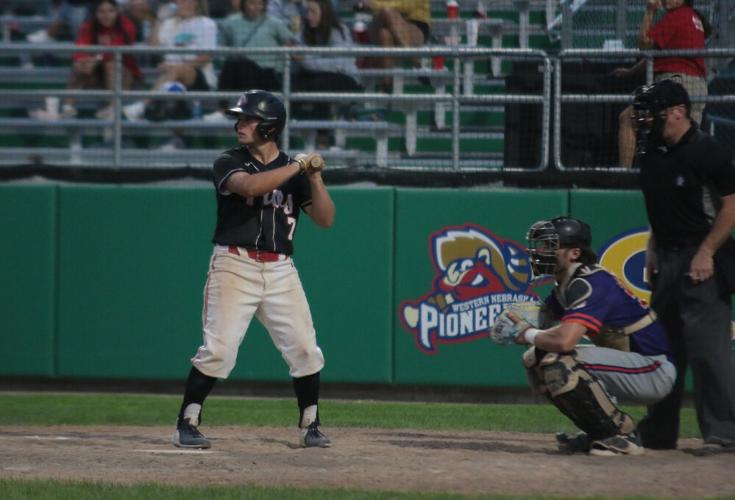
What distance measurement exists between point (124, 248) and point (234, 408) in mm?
2090

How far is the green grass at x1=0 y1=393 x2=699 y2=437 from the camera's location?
8320 mm

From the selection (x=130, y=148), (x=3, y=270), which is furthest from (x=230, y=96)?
(x=3, y=270)

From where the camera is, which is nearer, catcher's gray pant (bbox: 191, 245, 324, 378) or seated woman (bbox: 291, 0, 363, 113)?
catcher's gray pant (bbox: 191, 245, 324, 378)

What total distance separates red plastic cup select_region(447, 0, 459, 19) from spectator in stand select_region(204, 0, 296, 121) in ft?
5.12

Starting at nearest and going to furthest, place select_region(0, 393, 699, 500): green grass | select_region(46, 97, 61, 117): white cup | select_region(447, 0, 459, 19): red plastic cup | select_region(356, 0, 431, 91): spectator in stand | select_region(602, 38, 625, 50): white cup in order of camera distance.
Result: 1. select_region(0, 393, 699, 500): green grass
2. select_region(602, 38, 625, 50): white cup
3. select_region(356, 0, 431, 91): spectator in stand
4. select_region(447, 0, 459, 19): red plastic cup
5. select_region(46, 97, 61, 117): white cup

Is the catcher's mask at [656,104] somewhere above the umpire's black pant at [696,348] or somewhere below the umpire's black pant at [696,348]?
above

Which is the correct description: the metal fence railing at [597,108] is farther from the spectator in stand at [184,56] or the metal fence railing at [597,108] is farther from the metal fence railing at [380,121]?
the spectator in stand at [184,56]

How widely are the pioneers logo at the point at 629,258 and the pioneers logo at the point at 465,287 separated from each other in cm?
68

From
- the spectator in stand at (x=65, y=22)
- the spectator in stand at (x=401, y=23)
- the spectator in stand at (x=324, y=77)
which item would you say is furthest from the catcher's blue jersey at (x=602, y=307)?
the spectator in stand at (x=65, y=22)

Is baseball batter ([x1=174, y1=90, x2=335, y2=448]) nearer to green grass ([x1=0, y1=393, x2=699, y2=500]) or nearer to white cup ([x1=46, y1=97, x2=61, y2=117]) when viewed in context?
green grass ([x1=0, y1=393, x2=699, y2=500])

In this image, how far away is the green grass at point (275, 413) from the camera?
832cm

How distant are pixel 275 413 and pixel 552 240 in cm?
334

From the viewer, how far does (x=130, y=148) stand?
36.4ft

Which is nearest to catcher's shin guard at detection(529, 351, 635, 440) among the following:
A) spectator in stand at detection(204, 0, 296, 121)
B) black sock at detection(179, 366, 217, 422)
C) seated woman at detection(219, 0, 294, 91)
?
black sock at detection(179, 366, 217, 422)
